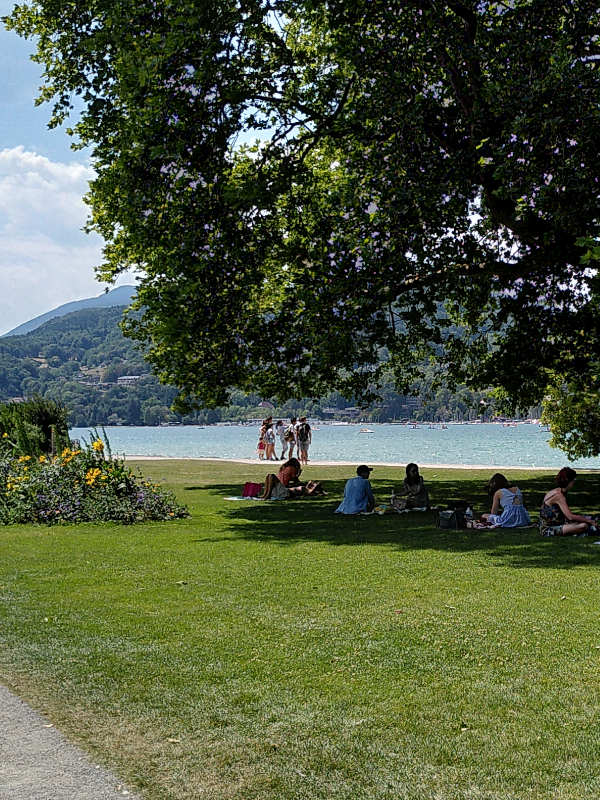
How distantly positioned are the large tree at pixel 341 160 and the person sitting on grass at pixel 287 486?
2123 mm

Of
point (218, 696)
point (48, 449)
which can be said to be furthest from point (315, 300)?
point (218, 696)

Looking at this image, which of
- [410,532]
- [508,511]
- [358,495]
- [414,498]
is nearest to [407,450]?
[414,498]

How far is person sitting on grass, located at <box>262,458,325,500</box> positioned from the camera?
795 inches

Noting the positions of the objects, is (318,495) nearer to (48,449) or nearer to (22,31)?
(48,449)

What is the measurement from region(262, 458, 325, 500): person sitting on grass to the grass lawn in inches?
326

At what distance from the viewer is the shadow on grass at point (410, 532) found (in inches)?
434

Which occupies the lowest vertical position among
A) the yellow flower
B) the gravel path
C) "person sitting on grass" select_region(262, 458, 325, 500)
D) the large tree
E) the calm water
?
the calm water

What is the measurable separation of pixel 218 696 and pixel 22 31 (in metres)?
20.5

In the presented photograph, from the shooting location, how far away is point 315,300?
16.9 m

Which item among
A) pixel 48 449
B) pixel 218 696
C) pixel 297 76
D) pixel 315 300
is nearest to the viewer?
pixel 218 696

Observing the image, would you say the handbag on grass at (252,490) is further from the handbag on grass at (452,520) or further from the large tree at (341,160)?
the handbag on grass at (452,520)

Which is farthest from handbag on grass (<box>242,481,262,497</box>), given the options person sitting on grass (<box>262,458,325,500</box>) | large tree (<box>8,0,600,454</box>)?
large tree (<box>8,0,600,454</box>)

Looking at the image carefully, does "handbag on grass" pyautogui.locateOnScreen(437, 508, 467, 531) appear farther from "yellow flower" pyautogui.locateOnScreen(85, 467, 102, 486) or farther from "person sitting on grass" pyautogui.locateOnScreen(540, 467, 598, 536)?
"yellow flower" pyautogui.locateOnScreen(85, 467, 102, 486)

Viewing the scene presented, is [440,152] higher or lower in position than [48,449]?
higher
